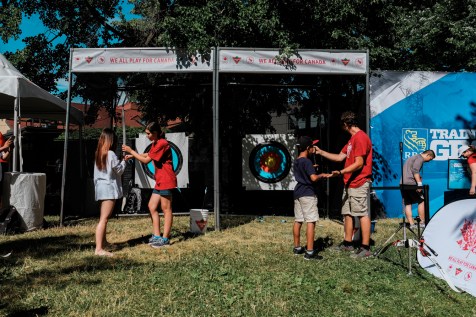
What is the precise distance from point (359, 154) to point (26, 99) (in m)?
7.90

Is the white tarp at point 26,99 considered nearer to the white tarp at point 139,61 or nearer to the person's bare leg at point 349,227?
the white tarp at point 139,61

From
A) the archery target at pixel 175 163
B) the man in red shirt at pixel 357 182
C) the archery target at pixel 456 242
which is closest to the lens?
the archery target at pixel 456 242

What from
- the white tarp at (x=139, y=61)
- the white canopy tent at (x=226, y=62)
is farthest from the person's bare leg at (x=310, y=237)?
the white tarp at (x=139, y=61)

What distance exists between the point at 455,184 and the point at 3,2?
13.9 m

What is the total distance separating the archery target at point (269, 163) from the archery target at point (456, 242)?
19.8ft

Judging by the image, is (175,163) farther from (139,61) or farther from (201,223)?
(201,223)

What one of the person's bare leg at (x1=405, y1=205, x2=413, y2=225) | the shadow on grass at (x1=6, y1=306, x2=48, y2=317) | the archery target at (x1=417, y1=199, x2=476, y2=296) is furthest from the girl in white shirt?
the person's bare leg at (x1=405, y1=205, x2=413, y2=225)

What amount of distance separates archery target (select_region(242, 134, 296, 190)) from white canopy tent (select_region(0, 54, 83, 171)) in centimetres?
417

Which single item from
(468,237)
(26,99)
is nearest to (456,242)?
(468,237)

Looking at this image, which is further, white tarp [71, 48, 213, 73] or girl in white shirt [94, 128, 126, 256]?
white tarp [71, 48, 213, 73]

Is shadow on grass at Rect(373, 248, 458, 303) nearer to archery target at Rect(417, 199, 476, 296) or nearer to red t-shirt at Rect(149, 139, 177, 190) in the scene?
archery target at Rect(417, 199, 476, 296)

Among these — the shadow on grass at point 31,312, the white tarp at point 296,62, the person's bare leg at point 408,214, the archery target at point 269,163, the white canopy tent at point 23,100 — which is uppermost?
the white tarp at point 296,62

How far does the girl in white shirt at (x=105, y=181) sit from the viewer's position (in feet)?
18.2

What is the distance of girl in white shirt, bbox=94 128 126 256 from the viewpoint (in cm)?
554
